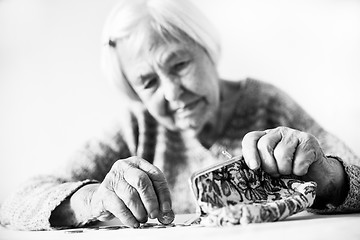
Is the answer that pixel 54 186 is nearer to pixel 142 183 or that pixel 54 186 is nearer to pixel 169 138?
pixel 142 183

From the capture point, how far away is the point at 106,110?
1744mm

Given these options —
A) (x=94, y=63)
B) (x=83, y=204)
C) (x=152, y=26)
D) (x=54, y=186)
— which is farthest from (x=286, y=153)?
(x=94, y=63)

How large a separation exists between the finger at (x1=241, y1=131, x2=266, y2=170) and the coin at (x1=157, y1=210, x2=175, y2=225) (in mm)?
176

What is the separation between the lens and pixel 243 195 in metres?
0.73

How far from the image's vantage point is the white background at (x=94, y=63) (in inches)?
66.8

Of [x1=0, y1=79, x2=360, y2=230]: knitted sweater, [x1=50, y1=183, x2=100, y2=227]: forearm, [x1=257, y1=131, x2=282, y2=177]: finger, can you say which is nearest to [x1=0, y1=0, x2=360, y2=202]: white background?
[x1=0, y1=79, x2=360, y2=230]: knitted sweater

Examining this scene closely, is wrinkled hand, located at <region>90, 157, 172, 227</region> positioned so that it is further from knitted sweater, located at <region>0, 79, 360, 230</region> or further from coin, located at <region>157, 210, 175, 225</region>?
knitted sweater, located at <region>0, 79, 360, 230</region>

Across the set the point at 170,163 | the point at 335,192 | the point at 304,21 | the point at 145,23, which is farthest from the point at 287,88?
the point at 335,192

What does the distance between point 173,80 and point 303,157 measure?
630 millimetres

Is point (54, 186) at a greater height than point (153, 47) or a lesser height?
lesser

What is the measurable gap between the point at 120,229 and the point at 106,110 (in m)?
0.96

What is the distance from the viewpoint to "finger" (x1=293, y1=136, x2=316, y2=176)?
2.48 feet

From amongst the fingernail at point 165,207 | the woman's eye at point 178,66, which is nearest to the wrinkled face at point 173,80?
the woman's eye at point 178,66

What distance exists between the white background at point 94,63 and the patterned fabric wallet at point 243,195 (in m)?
0.97
